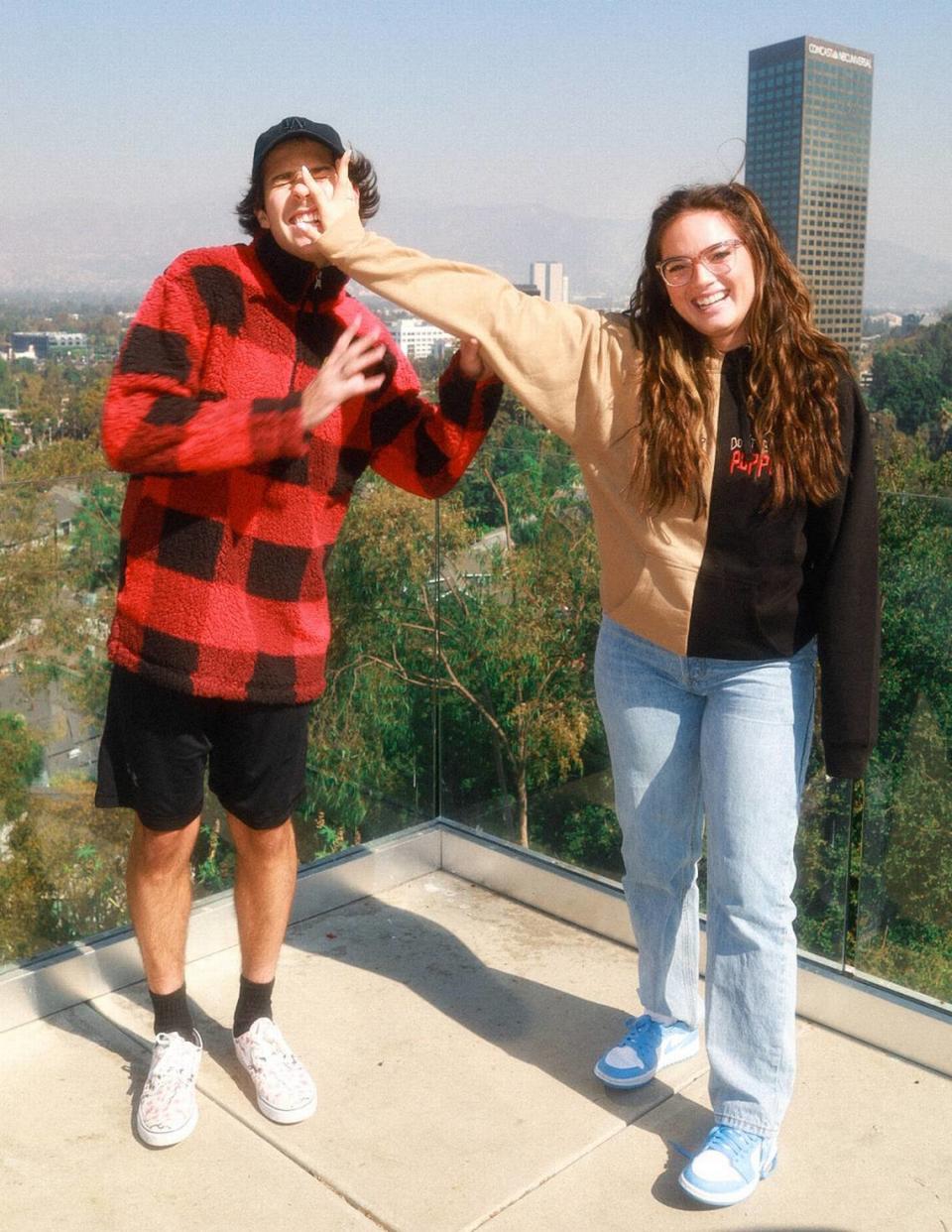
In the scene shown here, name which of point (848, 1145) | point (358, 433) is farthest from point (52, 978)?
point (848, 1145)

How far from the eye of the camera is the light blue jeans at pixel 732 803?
6.55ft

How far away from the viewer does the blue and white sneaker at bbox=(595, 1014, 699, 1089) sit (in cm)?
232

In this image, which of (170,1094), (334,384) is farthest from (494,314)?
(170,1094)

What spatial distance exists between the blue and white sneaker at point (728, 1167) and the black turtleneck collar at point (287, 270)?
1.53m

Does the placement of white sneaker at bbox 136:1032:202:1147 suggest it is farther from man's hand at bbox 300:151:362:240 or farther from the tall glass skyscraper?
the tall glass skyscraper

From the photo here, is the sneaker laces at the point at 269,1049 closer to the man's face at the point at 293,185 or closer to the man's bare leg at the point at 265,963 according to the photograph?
the man's bare leg at the point at 265,963

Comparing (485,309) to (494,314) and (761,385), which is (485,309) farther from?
(761,385)

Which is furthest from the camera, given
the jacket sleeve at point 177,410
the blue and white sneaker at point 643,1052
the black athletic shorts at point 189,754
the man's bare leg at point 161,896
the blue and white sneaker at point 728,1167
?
the blue and white sneaker at point 643,1052

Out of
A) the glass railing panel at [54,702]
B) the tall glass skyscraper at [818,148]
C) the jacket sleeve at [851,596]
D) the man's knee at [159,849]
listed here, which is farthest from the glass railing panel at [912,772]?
the tall glass skyscraper at [818,148]

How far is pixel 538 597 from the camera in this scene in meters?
2.96

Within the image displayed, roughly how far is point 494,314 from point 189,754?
0.89 metres

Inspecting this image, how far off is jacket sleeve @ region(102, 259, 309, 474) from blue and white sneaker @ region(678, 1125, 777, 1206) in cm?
129

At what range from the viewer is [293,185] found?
Answer: 1.96 meters

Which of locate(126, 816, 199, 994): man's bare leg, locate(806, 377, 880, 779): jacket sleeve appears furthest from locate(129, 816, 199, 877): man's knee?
locate(806, 377, 880, 779): jacket sleeve
